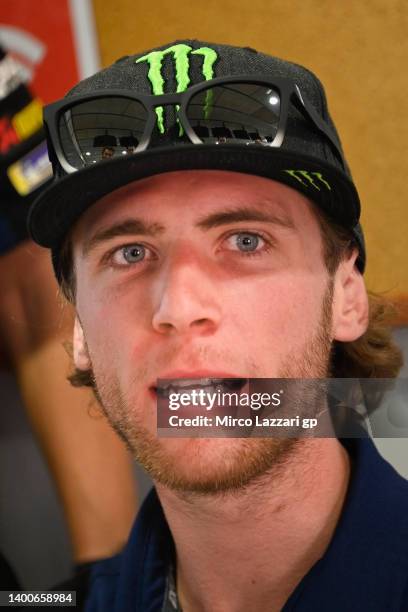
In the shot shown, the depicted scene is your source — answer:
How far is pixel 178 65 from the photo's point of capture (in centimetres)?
74

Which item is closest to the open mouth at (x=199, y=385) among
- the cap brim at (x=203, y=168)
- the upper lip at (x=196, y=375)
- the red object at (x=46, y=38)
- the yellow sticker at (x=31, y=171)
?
the upper lip at (x=196, y=375)

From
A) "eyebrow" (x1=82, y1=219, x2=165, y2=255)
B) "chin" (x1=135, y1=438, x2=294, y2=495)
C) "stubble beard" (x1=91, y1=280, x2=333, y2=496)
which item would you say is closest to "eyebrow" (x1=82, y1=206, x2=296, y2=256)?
"eyebrow" (x1=82, y1=219, x2=165, y2=255)

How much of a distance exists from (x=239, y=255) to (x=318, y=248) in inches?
3.7

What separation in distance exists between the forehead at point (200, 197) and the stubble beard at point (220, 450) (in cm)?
11

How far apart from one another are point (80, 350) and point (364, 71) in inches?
19.5

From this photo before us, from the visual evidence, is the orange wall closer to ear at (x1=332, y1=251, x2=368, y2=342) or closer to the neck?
ear at (x1=332, y1=251, x2=368, y2=342)

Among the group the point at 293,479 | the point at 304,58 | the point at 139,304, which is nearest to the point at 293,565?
the point at 293,479

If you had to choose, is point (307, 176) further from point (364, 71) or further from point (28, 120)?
point (28, 120)

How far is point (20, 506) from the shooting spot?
101 cm

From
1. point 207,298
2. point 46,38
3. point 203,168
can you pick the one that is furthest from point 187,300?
point 46,38

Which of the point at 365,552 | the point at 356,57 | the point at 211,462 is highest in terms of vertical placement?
the point at 356,57

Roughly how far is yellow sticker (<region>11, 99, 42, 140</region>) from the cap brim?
0.22 metres

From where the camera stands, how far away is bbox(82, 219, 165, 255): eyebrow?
0.73 meters

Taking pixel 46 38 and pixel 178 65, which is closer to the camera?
pixel 178 65
